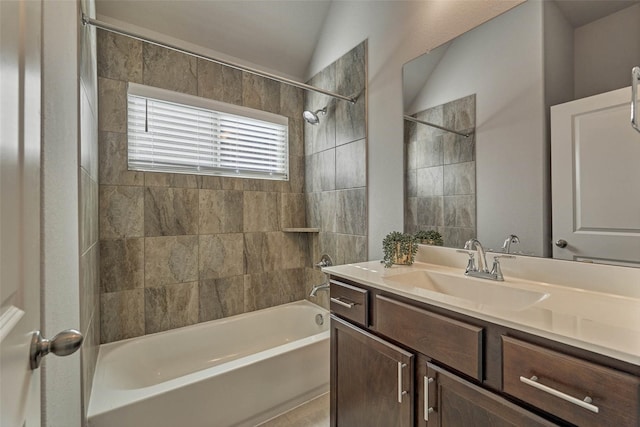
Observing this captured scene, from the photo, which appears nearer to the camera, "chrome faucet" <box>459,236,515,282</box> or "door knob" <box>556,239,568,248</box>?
"door knob" <box>556,239,568,248</box>

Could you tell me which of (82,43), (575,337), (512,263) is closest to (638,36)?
(512,263)

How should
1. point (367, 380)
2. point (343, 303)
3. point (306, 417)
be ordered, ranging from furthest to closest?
point (306, 417)
point (343, 303)
point (367, 380)

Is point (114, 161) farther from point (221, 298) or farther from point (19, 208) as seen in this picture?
point (19, 208)

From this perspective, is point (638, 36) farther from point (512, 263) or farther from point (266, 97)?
point (266, 97)

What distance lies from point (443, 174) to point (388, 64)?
868 millimetres

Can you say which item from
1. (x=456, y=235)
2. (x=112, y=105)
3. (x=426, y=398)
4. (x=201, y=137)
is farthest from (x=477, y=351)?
(x=112, y=105)

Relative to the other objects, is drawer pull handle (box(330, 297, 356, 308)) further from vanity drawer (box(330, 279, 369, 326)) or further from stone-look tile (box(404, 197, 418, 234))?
stone-look tile (box(404, 197, 418, 234))

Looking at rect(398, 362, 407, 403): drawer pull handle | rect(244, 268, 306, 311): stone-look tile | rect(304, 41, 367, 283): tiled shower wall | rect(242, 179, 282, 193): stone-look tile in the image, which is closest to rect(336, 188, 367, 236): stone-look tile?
rect(304, 41, 367, 283): tiled shower wall

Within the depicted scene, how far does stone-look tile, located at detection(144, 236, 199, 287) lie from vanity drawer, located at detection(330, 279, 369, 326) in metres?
1.27

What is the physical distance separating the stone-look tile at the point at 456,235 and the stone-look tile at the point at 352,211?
63cm

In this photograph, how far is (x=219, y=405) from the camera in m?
1.57

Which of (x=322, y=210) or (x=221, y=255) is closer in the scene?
(x=221, y=255)

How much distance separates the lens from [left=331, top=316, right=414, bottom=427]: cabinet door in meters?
1.11

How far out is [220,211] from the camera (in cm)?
236
